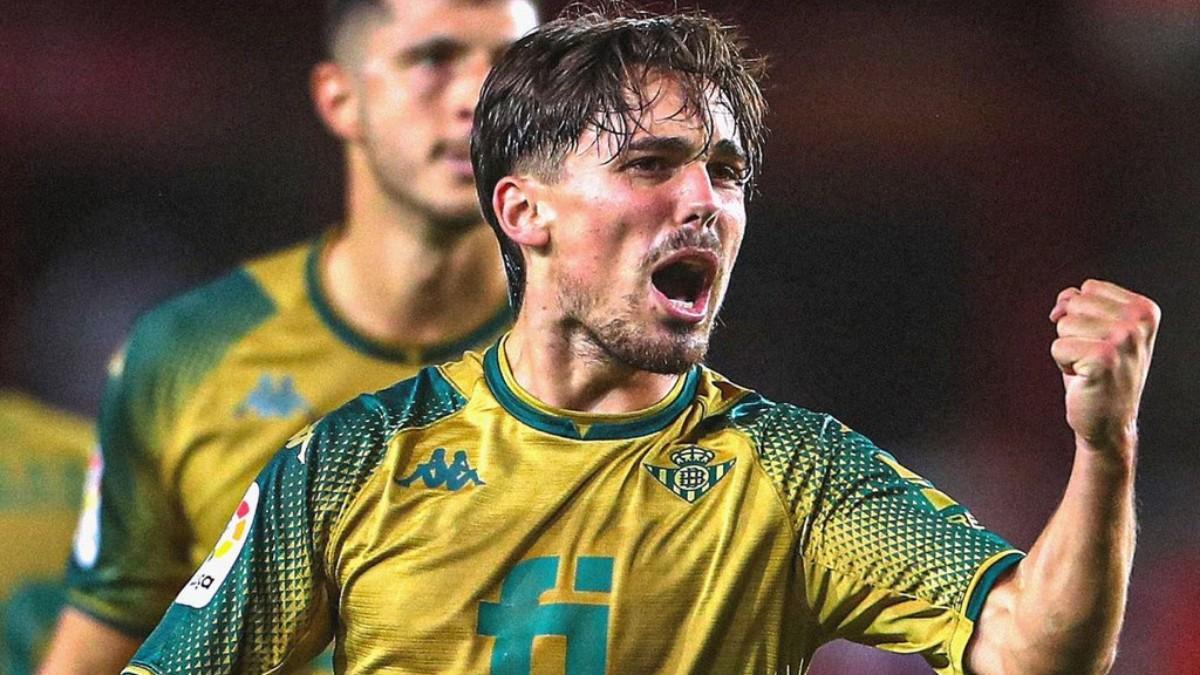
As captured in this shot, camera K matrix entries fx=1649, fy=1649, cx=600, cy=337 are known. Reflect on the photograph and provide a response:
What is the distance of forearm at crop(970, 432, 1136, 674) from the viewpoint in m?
1.62

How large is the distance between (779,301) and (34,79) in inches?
53.5

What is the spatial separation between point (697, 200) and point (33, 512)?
1.56 metres

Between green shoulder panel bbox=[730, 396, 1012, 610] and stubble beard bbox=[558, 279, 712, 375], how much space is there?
Result: 0.10 metres

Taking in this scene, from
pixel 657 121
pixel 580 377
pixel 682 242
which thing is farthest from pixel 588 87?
pixel 580 377

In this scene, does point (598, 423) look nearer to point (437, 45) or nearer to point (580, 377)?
point (580, 377)

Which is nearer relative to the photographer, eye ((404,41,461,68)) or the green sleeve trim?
the green sleeve trim

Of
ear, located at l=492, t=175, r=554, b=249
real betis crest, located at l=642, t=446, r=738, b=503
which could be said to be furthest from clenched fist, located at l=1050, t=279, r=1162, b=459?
ear, located at l=492, t=175, r=554, b=249

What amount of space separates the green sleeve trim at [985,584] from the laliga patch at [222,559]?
0.83m

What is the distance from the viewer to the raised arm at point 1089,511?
5.17 ft

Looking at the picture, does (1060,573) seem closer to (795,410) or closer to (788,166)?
(795,410)

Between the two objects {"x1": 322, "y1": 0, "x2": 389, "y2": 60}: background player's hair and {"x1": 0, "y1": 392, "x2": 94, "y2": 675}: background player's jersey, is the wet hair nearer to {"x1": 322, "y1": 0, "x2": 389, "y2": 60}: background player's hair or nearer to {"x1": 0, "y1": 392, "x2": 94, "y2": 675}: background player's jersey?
{"x1": 322, "y1": 0, "x2": 389, "y2": 60}: background player's hair

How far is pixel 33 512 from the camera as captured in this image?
9.55 feet

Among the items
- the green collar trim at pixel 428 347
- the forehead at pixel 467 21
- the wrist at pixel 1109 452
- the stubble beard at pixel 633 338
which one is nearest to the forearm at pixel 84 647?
the green collar trim at pixel 428 347

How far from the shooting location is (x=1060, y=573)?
64.3 inches
